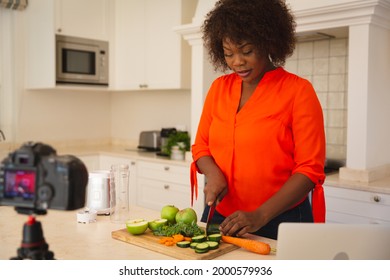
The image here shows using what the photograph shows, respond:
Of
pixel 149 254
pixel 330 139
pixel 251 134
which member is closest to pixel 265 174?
pixel 251 134

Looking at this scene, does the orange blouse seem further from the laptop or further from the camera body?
the camera body

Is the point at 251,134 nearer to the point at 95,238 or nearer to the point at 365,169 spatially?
the point at 95,238

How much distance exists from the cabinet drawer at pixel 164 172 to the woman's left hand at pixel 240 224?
1872 mm

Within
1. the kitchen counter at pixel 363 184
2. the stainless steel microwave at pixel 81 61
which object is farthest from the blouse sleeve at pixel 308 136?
the stainless steel microwave at pixel 81 61

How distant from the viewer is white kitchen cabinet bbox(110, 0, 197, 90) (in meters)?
3.43

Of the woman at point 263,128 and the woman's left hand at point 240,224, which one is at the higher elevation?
the woman at point 263,128

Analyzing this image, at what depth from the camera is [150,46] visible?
363 cm

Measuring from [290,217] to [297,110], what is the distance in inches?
12.9

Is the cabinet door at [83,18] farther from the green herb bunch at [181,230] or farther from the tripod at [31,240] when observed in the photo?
the tripod at [31,240]

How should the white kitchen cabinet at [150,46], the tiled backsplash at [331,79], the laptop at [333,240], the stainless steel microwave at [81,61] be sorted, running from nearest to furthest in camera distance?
the laptop at [333,240] < the tiled backsplash at [331,79] < the white kitchen cabinet at [150,46] < the stainless steel microwave at [81,61]

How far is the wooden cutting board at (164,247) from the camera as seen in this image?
1.13 metres

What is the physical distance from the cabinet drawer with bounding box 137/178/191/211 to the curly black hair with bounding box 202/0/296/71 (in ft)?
5.81

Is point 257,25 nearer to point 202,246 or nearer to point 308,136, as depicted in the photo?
point 308,136

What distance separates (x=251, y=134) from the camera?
1406mm
